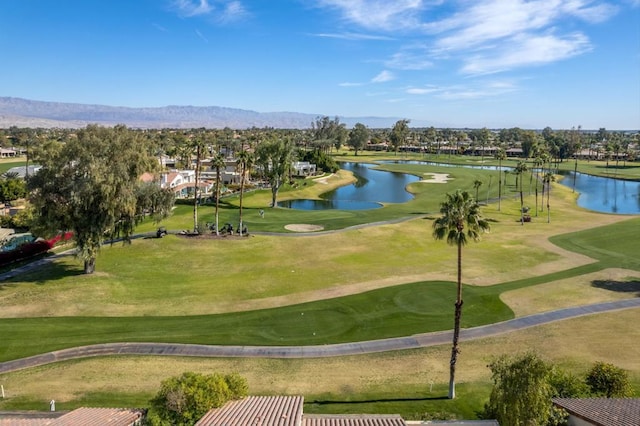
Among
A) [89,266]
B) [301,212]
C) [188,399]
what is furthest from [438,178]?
[188,399]

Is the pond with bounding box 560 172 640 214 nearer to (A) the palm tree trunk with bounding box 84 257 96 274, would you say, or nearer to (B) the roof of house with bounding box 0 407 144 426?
(A) the palm tree trunk with bounding box 84 257 96 274

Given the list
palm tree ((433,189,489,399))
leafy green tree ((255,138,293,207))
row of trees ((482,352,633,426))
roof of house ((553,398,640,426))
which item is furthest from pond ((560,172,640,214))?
roof of house ((553,398,640,426))

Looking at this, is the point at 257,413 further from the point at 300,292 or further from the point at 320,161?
the point at 320,161

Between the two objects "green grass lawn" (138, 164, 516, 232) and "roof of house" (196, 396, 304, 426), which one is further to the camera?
"green grass lawn" (138, 164, 516, 232)

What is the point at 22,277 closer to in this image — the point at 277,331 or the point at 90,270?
the point at 90,270

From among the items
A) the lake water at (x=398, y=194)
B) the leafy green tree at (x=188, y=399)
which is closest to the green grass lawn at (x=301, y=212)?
the lake water at (x=398, y=194)
